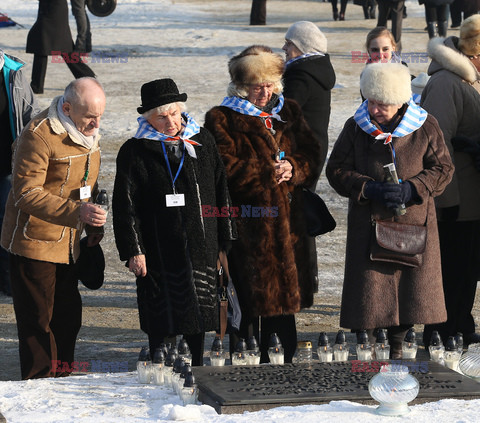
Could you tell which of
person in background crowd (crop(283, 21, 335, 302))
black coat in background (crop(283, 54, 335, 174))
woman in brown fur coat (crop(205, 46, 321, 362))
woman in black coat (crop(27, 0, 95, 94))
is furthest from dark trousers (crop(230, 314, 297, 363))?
woman in black coat (crop(27, 0, 95, 94))

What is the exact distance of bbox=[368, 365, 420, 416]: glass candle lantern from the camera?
17.7 ft

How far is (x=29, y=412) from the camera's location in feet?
18.2

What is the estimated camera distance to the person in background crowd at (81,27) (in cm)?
1793

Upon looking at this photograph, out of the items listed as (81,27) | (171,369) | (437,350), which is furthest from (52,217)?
(81,27)

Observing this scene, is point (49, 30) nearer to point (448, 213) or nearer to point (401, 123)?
point (448, 213)

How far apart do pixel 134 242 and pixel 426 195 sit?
5.49ft

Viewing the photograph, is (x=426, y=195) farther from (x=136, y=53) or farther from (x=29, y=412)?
(x=136, y=53)

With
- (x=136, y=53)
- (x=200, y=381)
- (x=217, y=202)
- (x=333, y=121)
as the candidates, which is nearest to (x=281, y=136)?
(x=217, y=202)

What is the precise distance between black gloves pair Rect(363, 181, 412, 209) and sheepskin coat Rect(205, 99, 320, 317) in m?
0.49

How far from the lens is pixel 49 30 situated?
48.9 feet

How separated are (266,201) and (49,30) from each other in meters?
8.75

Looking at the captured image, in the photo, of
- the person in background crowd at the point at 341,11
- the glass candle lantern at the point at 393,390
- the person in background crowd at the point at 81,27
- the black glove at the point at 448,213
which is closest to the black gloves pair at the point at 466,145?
the black glove at the point at 448,213

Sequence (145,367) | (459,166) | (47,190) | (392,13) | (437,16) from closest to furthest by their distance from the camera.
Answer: (145,367)
(47,190)
(459,166)
(392,13)
(437,16)

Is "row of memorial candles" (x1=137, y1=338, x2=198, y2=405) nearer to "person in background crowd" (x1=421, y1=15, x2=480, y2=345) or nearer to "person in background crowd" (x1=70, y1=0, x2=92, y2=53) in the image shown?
"person in background crowd" (x1=421, y1=15, x2=480, y2=345)
